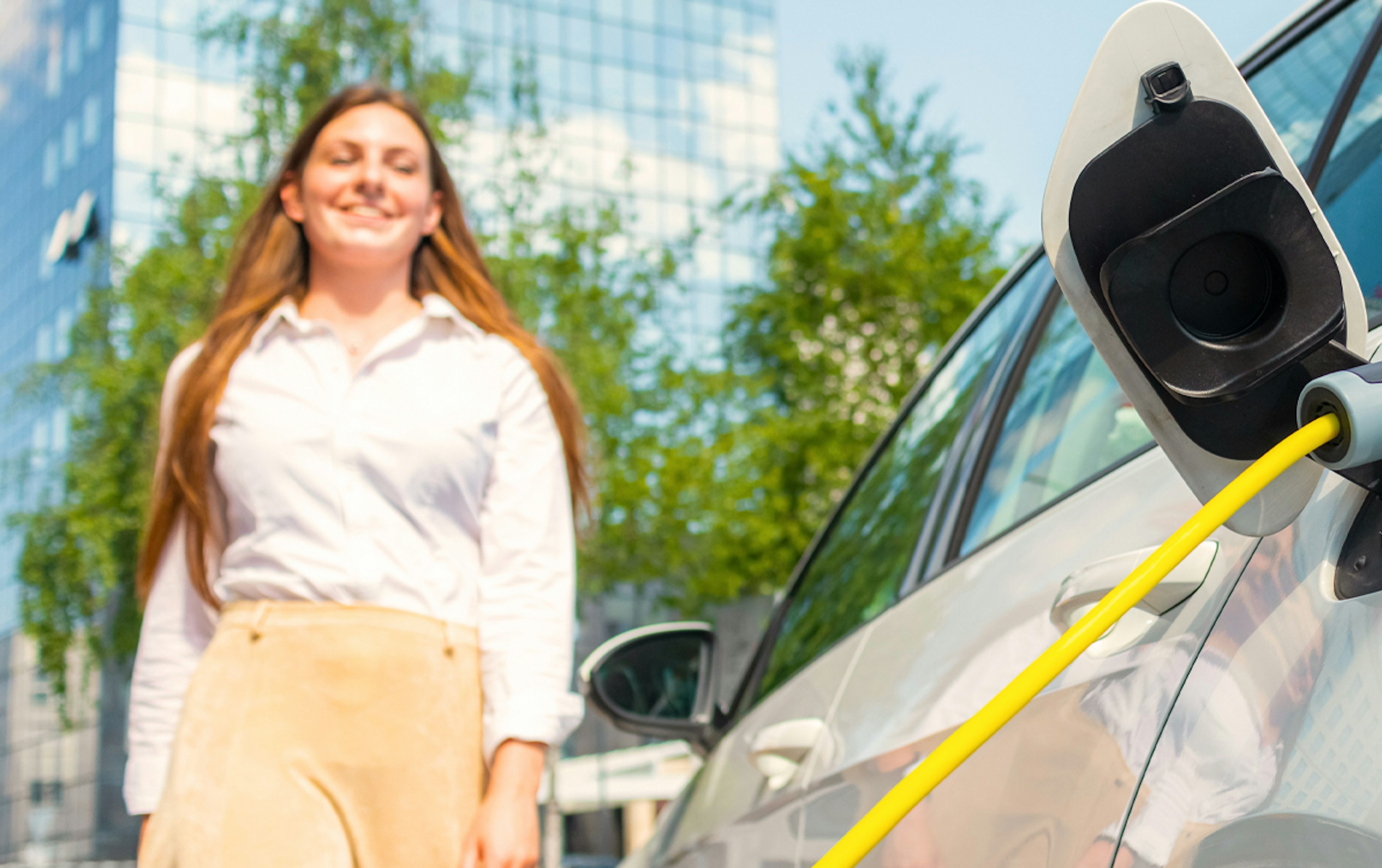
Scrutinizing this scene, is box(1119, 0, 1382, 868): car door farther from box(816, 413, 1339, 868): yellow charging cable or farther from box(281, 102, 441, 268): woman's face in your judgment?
box(281, 102, 441, 268): woman's face

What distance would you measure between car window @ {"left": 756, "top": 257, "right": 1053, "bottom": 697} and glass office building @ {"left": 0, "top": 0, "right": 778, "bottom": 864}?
14.9 metres

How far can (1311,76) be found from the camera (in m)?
1.45

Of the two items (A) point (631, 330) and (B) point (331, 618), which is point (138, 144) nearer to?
(A) point (631, 330)

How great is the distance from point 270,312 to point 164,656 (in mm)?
588

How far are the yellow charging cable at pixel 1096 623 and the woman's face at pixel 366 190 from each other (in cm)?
150

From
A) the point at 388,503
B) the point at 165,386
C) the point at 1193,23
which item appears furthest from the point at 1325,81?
the point at 165,386

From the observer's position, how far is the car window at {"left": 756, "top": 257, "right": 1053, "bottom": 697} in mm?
2055

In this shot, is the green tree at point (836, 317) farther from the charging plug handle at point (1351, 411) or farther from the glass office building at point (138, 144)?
the charging plug handle at point (1351, 411)

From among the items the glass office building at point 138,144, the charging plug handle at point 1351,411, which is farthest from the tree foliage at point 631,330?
the charging plug handle at point 1351,411

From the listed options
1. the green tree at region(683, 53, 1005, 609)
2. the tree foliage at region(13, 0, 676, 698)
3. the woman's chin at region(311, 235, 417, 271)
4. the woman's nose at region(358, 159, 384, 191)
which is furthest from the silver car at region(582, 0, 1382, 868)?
the green tree at region(683, 53, 1005, 609)

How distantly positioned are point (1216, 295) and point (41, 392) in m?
15.3

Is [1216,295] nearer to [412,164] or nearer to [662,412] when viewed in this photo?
[412,164]

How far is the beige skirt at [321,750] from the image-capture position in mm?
1655

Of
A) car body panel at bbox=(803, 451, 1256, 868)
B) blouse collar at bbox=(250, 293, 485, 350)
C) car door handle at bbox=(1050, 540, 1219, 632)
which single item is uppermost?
blouse collar at bbox=(250, 293, 485, 350)
